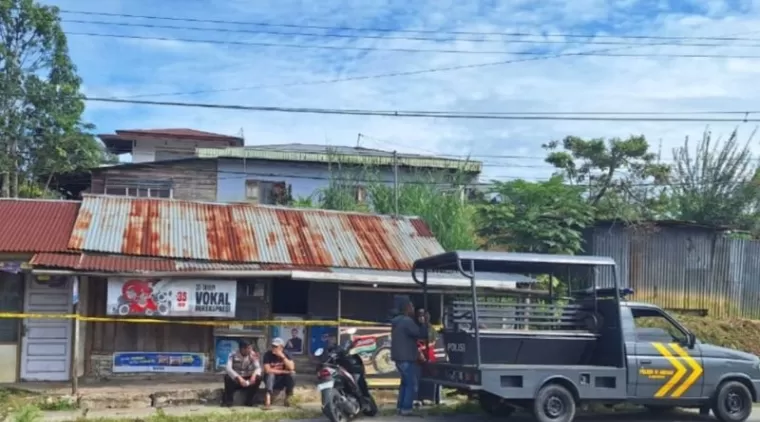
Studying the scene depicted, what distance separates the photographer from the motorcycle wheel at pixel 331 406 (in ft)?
38.8

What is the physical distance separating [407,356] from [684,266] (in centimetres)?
1287

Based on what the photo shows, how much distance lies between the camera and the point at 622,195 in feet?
103

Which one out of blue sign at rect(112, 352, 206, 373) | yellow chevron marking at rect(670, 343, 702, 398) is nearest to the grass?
blue sign at rect(112, 352, 206, 373)

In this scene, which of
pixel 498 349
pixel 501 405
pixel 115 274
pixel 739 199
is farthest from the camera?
pixel 739 199

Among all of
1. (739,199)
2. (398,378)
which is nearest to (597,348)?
(398,378)

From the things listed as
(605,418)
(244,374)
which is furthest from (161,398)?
(605,418)

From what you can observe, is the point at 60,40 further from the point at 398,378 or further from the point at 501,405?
the point at 501,405

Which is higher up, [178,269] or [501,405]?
[178,269]

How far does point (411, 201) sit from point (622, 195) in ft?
35.6

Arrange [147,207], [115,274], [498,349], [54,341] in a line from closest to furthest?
[498,349], [115,274], [54,341], [147,207]

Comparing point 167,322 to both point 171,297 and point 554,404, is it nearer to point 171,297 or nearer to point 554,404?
point 171,297

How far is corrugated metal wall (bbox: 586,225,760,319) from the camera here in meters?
23.0

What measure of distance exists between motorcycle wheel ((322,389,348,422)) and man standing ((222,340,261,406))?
2.05 m

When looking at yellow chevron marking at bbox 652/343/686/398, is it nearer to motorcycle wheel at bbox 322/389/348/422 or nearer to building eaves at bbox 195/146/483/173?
motorcycle wheel at bbox 322/389/348/422
